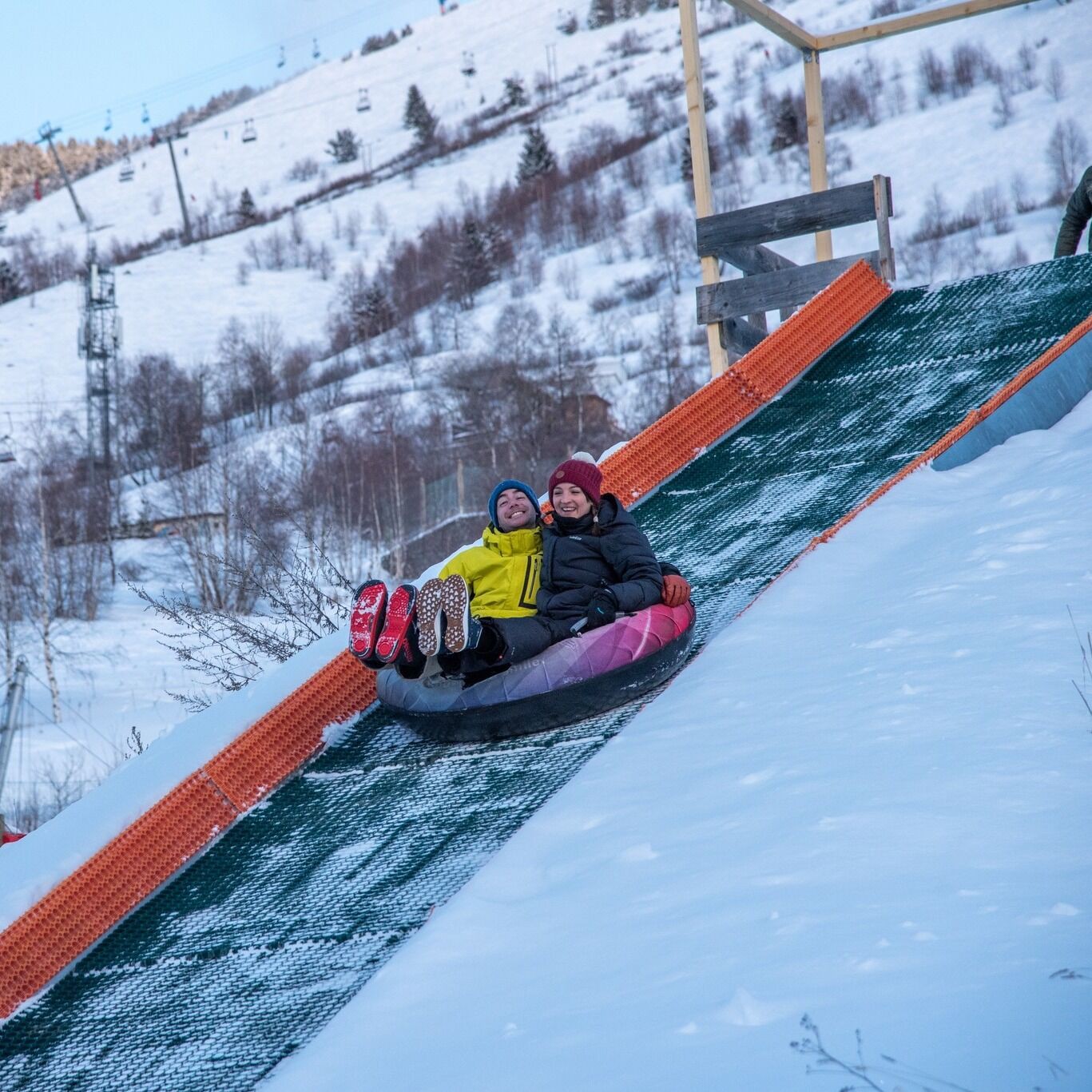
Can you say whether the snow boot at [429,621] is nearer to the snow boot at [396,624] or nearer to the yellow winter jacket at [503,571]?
the snow boot at [396,624]

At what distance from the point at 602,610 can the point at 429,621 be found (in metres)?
0.56

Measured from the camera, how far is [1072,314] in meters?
6.46

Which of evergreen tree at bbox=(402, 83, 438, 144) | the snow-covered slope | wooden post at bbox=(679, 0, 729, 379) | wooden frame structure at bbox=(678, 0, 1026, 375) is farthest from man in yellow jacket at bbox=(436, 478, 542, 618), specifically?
evergreen tree at bbox=(402, 83, 438, 144)

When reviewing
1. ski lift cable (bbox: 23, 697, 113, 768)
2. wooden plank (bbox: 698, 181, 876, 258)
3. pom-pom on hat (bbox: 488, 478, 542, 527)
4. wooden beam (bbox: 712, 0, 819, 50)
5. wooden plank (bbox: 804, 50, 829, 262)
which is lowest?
ski lift cable (bbox: 23, 697, 113, 768)

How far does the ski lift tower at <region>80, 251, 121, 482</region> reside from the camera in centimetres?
3108

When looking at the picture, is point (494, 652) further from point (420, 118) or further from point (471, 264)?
point (420, 118)

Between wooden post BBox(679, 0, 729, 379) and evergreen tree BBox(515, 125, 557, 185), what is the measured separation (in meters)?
49.8

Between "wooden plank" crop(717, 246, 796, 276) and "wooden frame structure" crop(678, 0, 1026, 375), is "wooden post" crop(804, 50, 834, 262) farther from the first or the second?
"wooden plank" crop(717, 246, 796, 276)

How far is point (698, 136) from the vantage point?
7438 millimetres

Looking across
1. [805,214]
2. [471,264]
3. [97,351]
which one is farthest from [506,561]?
[471,264]

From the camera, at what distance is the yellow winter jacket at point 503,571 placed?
4.38 m

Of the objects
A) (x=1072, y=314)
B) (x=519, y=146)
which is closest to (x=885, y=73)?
(x=519, y=146)

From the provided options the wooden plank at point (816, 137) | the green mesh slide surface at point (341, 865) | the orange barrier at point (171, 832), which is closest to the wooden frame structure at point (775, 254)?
the wooden plank at point (816, 137)

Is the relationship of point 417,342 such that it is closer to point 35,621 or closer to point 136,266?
point 136,266
